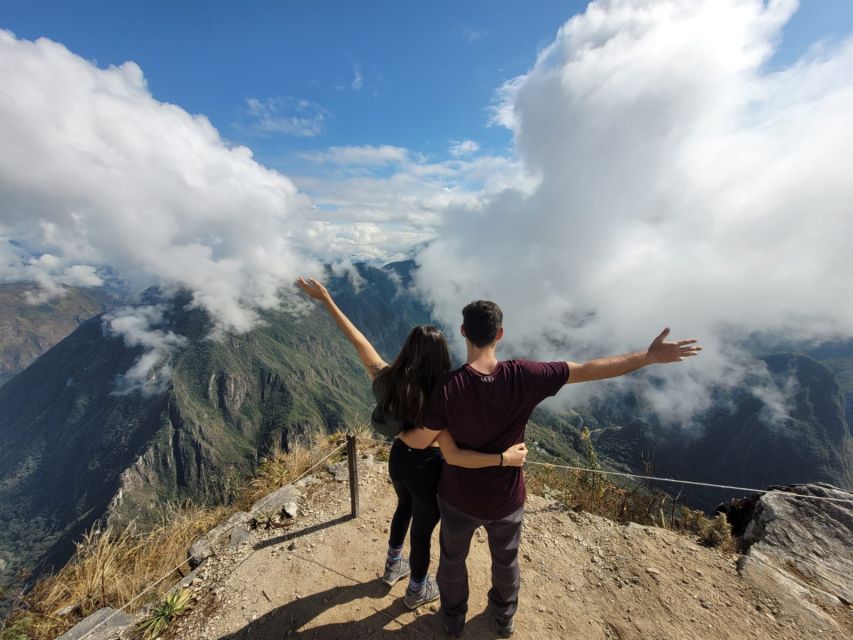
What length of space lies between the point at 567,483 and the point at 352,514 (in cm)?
492

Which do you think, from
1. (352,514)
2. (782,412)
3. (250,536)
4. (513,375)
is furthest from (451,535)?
(782,412)

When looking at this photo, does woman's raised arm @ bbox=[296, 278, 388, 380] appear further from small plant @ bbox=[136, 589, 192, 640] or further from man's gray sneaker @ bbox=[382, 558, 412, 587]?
small plant @ bbox=[136, 589, 192, 640]

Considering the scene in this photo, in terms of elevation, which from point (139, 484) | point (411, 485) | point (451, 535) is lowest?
point (139, 484)

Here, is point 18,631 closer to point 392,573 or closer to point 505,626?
point 392,573

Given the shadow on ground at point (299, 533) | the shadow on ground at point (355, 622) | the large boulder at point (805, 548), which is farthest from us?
the shadow on ground at point (299, 533)

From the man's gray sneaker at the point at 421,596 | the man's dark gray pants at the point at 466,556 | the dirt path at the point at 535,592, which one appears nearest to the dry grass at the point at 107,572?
the dirt path at the point at 535,592

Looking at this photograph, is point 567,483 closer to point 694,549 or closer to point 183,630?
point 694,549

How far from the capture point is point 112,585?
5289mm

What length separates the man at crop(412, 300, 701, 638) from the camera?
10.7ft

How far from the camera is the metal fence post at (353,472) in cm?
625

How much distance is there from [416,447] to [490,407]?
0.85m

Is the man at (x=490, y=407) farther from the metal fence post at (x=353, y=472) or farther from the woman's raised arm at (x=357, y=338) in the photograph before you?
the metal fence post at (x=353, y=472)

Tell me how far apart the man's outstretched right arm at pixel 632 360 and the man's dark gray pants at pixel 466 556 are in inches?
59.9

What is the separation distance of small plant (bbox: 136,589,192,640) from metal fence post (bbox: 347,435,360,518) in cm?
257
